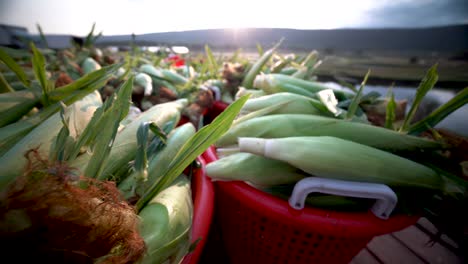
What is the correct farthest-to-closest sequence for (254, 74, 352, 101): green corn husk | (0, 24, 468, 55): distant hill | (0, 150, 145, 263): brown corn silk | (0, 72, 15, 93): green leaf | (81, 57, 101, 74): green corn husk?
(0, 24, 468, 55): distant hill < (81, 57, 101, 74): green corn husk < (254, 74, 352, 101): green corn husk < (0, 72, 15, 93): green leaf < (0, 150, 145, 263): brown corn silk

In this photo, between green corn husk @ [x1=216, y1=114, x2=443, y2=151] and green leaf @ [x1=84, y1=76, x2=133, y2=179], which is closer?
green leaf @ [x1=84, y1=76, x2=133, y2=179]

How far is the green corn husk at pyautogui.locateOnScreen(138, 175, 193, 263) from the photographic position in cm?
28

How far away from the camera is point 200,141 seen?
1.12ft

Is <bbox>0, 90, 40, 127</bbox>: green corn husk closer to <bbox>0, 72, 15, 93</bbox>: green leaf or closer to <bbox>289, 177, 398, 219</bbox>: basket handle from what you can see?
<bbox>0, 72, 15, 93</bbox>: green leaf

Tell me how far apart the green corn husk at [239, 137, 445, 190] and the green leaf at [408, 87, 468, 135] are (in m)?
0.13

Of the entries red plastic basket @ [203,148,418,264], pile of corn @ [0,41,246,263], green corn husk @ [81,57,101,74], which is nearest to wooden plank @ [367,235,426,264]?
red plastic basket @ [203,148,418,264]

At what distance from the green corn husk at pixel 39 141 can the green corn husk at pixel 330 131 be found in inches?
12.7

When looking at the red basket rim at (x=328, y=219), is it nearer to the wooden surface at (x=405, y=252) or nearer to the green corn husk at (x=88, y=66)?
the wooden surface at (x=405, y=252)

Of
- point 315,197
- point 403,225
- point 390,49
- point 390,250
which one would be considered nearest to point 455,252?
point 390,250

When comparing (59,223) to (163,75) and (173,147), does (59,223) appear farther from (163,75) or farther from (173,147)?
(163,75)

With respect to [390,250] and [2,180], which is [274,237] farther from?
[390,250]

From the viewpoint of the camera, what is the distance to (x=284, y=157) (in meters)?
0.40

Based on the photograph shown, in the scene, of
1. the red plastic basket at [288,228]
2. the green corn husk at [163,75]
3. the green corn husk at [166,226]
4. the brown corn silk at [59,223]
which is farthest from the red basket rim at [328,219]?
the green corn husk at [163,75]

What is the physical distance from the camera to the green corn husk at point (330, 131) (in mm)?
471
